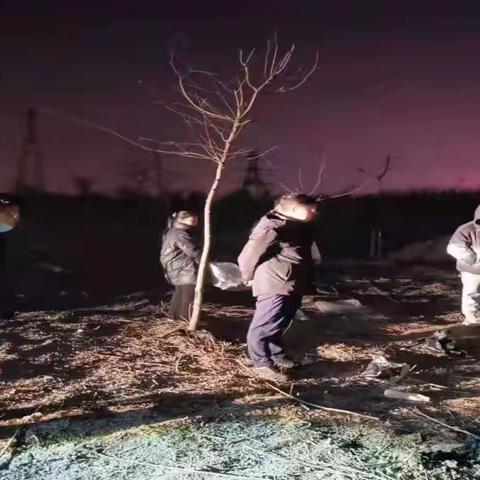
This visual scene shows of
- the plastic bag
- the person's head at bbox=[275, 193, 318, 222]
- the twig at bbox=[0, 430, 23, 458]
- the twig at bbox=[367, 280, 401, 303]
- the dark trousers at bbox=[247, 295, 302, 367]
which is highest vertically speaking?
the person's head at bbox=[275, 193, 318, 222]

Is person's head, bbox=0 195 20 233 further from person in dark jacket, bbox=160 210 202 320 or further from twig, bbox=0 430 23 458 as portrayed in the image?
person in dark jacket, bbox=160 210 202 320

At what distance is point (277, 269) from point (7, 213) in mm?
2337

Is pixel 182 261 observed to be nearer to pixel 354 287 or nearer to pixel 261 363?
pixel 261 363

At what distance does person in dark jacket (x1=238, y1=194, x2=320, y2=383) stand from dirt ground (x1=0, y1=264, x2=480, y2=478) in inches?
11.2

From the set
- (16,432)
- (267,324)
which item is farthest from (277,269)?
(16,432)

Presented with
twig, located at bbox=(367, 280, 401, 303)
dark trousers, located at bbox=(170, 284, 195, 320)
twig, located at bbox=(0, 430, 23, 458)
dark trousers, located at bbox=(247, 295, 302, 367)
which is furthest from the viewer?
twig, located at bbox=(367, 280, 401, 303)

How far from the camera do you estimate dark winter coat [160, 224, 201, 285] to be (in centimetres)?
690

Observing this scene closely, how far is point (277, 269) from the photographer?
16.4ft

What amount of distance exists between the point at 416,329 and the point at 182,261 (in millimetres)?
3108

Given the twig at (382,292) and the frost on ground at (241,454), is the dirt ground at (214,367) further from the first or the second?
the twig at (382,292)

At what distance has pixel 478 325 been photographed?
6992 millimetres

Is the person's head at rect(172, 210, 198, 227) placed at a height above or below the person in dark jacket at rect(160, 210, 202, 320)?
above

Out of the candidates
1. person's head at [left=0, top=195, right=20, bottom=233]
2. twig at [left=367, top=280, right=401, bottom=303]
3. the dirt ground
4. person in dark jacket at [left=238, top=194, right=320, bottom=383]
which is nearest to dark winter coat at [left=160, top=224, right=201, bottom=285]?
the dirt ground

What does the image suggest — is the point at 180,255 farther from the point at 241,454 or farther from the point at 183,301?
the point at 241,454
